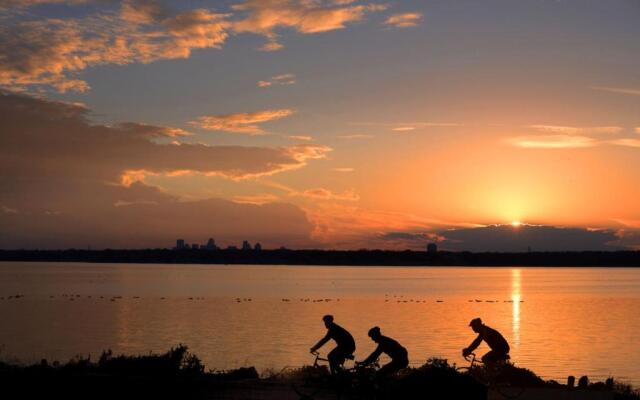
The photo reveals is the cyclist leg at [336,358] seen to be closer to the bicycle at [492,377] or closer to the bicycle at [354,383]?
the bicycle at [354,383]

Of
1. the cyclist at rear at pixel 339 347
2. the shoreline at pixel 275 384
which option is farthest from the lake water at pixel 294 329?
the cyclist at rear at pixel 339 347

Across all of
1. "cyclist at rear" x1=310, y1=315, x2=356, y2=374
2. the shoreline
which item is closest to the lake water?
the shoreline

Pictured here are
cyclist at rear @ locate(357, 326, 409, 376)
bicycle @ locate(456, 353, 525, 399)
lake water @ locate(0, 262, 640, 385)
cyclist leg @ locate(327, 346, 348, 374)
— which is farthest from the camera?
lake water @ locate(0, 262, 640, 385)

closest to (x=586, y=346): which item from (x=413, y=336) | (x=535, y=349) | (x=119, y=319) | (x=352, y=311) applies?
(x=535, y=349)

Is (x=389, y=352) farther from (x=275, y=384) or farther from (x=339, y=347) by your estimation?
(x=275, y=384)

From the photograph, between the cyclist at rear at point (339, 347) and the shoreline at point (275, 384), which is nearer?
the shoreline at point (275, 384)

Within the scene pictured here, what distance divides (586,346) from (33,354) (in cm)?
3983

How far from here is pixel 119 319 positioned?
266 feet

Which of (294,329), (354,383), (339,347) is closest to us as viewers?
(354,383)

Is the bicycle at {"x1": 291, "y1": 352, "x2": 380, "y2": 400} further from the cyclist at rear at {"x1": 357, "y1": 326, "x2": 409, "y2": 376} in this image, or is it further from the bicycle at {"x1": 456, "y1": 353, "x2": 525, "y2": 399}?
the bicycle at {"x1": 456, "y1": 353, "x2": 525, "y2": 399}

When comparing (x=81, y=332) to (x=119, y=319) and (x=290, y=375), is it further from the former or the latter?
(x=290, y=375)

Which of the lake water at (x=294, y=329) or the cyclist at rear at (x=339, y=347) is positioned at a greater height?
the cyclist at rear at (x=339, y=347)

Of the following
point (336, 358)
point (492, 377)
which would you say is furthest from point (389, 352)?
point (492, 377)

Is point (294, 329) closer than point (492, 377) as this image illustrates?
No
